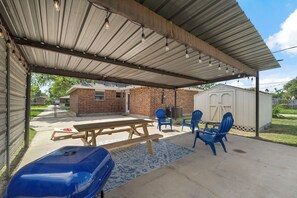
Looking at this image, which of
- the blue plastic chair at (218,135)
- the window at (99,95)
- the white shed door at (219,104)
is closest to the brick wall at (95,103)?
the window at (99,95)

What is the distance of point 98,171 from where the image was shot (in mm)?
1432

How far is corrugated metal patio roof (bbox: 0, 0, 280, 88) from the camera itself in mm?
2064

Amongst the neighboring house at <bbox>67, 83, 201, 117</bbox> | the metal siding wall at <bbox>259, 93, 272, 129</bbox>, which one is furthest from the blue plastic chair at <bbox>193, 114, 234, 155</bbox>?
the neighboring house at <bbox>67, 83, 201, 117</bbox>

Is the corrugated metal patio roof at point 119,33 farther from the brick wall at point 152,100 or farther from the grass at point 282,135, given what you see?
the brick wall at point 152,100

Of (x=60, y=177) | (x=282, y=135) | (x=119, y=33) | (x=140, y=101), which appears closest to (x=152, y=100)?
(x=140, y=101)

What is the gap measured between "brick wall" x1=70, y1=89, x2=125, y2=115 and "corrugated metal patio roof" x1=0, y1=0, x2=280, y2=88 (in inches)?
319

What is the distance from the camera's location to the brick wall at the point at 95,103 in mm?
12508

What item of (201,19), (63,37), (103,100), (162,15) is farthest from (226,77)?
(103,100)

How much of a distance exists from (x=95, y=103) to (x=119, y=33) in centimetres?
1151

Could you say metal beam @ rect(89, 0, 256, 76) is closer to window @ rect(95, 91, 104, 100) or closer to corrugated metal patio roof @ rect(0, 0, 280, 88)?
corrugated metal patio roof @ rect(0, 0, 280, 88)

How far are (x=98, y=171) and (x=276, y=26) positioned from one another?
1005 centimetres

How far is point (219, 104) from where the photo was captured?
27.1 ft

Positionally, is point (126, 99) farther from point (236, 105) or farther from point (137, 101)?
point (236, 105)

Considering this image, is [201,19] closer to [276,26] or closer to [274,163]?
[274,163]
